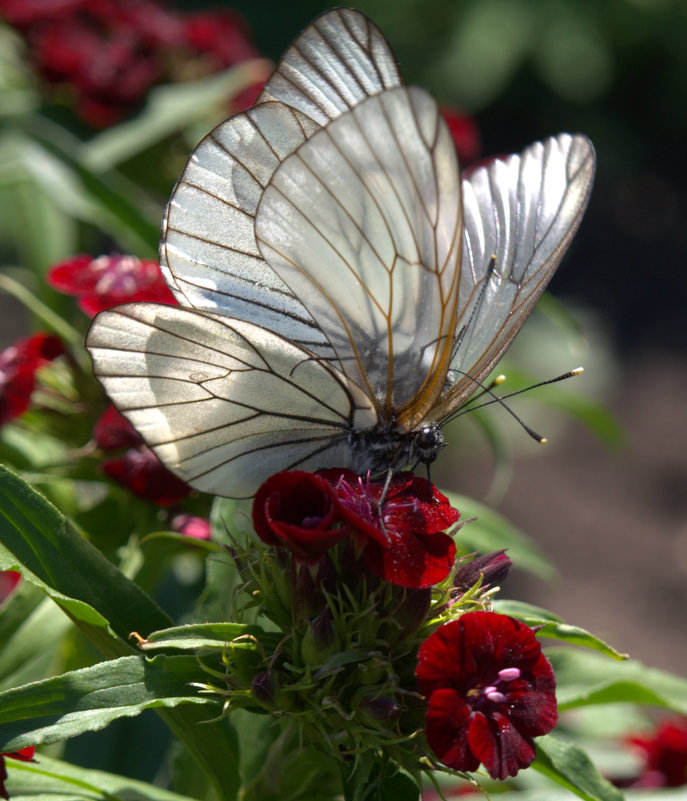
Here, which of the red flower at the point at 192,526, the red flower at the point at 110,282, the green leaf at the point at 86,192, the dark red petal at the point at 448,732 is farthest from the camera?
the green leaf at the point at 86,192

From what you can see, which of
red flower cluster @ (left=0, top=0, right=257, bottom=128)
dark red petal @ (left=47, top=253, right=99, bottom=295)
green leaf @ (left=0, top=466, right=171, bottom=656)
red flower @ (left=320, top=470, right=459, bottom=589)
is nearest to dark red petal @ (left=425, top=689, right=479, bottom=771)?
red flower @ (left=320, top=470, right=459, bottom=589)

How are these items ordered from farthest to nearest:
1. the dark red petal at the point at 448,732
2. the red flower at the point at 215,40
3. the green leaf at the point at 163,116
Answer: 1. the red flower at the point at 215,40
2. the green leaf at the point at 163,116
3. the dark red petal at the point at 448,732

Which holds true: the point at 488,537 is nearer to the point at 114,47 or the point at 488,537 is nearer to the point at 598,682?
the point at 598,682

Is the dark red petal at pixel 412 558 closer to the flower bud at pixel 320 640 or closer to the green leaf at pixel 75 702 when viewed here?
the flower bud at pixel 320 640

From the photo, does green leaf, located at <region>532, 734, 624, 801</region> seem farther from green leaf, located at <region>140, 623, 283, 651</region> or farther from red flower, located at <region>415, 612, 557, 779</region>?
green leaf, located at <region>140, 623, 283, 651</region>

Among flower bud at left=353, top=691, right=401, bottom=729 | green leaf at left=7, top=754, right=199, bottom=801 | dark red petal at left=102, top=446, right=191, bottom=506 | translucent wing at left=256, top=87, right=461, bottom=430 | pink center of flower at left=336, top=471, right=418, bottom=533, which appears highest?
translucent wing at left=256, top=87, right=461, bottom=430

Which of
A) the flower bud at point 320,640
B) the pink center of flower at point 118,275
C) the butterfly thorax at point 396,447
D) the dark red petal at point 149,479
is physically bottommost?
the flower bud at point 320,640

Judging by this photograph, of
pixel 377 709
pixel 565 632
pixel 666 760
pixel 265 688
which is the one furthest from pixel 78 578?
pixel 666 760

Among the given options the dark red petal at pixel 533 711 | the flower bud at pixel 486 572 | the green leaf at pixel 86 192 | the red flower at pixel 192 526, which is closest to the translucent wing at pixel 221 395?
the red flower at pixel 192 526
